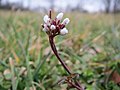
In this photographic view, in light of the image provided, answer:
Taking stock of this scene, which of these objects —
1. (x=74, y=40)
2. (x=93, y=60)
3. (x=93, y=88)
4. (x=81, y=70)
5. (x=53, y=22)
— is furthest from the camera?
(x=74, y=40)

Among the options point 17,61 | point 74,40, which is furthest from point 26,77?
point 74,40

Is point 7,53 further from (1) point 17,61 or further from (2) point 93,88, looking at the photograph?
(2) point 93,88

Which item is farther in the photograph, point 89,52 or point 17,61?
point 89,52

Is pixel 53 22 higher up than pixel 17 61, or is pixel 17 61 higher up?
pixel 53 22

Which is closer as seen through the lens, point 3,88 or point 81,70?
point 3,88

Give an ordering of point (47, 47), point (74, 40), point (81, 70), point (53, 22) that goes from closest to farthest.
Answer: point (53, 22) < point (81, 70) < point (47, 47) < point (74, 40)

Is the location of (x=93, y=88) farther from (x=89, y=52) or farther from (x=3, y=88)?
(x=89, y=52)

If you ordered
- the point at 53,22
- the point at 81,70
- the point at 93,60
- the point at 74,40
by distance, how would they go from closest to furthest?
1. the point at 53,22
2. the point at 81,70
3. the point at 93,60
4. the point at 74,40

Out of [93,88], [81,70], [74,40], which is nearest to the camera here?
[93,88]

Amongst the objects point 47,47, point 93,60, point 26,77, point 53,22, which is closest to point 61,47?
point 47,47
